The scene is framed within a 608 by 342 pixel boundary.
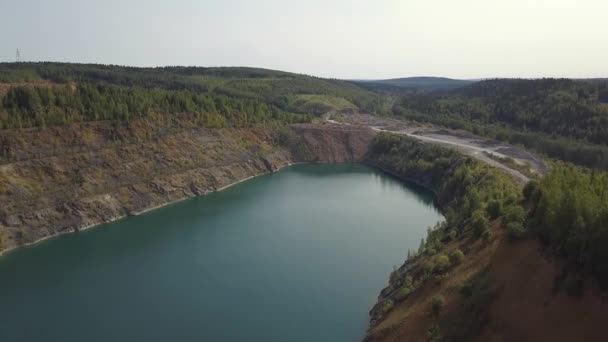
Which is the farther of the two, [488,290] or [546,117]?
[546,117]

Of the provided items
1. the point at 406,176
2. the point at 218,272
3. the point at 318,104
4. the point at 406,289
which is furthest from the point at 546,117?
the point at 218,272

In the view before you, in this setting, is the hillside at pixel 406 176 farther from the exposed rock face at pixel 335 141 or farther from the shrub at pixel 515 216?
the exposed rock face at pixel 335 141

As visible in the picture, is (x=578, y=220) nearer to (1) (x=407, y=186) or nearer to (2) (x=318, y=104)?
(1) (x=407, y=186)

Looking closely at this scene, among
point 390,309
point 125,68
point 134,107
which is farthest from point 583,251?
point 125,68

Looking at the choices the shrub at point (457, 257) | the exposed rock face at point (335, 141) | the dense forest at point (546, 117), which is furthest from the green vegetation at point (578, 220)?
the exposed rock face at point (335, 141)

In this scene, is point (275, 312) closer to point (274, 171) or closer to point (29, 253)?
point (29, 253)

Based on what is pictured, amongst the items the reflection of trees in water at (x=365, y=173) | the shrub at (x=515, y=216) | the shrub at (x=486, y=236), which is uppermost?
the shrub at (x=515, y=216)
